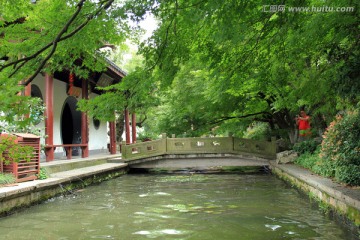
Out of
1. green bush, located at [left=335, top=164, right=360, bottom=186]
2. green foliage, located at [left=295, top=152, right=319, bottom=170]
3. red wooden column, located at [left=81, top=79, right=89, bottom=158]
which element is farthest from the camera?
red wooden column, located at [left=81, top=79, right=89, bottom=158]

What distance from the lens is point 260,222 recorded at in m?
6.23

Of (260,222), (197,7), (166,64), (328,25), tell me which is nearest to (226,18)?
(197,7)

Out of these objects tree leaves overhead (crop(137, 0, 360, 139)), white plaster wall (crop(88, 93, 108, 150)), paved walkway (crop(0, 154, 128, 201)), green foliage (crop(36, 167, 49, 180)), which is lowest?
paved walkway (crop(0, 154, 128, 201))

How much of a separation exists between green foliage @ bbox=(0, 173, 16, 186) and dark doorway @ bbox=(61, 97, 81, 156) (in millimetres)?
7836

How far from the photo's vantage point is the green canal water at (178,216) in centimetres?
556

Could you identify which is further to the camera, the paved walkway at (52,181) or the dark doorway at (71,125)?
the dark doorway at (71,125)

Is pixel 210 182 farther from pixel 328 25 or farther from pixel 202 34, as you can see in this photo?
pixel 328 25

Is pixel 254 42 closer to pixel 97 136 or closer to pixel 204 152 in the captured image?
pixel 204 152

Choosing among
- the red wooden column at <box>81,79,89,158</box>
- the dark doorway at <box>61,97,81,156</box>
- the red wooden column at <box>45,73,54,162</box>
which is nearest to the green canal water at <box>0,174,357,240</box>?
the red wooden column at <box>45,73,54,162</box>

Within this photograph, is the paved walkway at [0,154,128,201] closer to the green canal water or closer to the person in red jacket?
the green canal water

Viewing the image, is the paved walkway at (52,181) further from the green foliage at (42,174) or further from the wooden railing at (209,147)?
the wooden railing at (209,147)

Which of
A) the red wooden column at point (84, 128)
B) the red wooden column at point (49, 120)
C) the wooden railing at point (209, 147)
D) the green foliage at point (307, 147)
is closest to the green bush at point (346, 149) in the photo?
the green foliage at point (307, 147)

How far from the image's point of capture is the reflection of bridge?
14.6 metres

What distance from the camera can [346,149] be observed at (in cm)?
737
